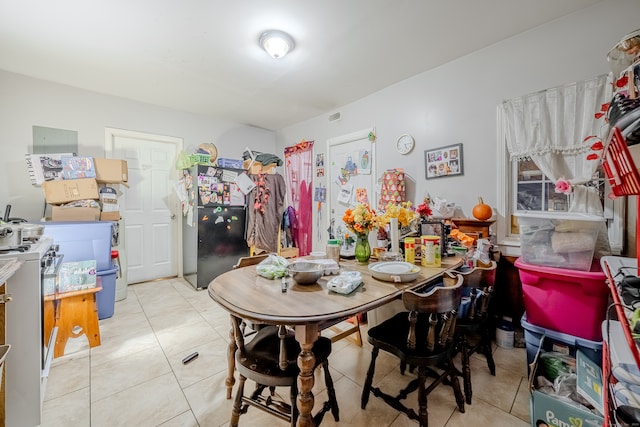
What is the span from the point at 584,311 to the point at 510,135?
58.8 inches

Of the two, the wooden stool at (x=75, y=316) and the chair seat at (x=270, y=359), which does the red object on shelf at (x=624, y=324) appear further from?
the wooden stool at (x=75, y=316)

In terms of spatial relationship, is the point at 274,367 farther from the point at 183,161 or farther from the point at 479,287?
the point at 183,161

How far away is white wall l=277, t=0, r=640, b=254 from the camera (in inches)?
77.2

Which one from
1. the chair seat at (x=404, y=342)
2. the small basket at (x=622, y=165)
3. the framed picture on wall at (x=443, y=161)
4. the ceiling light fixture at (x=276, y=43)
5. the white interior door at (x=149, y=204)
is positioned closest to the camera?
the small basket at (x=622, y=165)

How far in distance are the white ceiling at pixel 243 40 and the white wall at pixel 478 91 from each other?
13 centimetres

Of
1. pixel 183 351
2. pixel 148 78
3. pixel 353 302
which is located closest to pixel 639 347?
pixel 353 302

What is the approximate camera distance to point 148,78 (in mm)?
2992

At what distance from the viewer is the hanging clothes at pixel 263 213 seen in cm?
377

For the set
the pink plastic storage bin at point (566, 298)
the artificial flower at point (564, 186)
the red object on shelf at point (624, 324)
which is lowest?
the pink plastic storage bin at point (566, 298)

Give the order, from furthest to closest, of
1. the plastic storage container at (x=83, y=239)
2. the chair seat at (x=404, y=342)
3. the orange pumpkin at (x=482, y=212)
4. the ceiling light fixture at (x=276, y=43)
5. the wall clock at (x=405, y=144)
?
1. the wall clock at (x=405, y=144)
2. the plastic storage container at (x=83, y=239)
3. the orange pumpkin at (x=482, y=212)
4. the ceiling light fixture at (x=276, y=43)
5. the chair seat at (x=404, y=342)

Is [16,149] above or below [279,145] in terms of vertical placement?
below

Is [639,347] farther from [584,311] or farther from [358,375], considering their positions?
[358,375]

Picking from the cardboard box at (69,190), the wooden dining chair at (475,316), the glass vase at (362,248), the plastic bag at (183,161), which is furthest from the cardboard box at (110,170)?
the wooden dining chair at (475,316)

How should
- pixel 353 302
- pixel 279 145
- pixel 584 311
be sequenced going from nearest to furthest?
pixel 353 302 → pixel 584 311 → pixel 279 145
